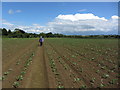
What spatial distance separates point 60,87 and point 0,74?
447 cm

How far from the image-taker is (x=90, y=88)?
6371mm

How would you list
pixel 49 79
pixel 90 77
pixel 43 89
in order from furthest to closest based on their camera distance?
pixel 90 77, pixel 49 79, pixel 43 89

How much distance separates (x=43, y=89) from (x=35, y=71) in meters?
2.71

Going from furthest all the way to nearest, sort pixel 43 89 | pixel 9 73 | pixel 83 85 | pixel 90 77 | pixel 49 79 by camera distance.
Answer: pixel 9 73, pixel 90 77, pixel 49 79, pixel 83 85, pixel 43 89

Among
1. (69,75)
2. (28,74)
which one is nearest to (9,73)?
(28,74)

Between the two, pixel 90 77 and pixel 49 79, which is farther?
pixel 90 77

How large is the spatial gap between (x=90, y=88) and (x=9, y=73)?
5476 millimetres

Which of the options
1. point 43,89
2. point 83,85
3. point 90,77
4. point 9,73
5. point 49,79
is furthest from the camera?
point 9,73

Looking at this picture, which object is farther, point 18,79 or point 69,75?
point 69,75

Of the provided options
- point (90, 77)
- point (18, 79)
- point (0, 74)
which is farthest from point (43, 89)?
point (0, 74)

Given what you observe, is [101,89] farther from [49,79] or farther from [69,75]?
[49,79]

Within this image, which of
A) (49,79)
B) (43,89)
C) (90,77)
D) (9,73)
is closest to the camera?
(43,89)

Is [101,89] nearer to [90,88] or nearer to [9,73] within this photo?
[90,88]

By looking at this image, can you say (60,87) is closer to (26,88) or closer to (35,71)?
(26,88)
